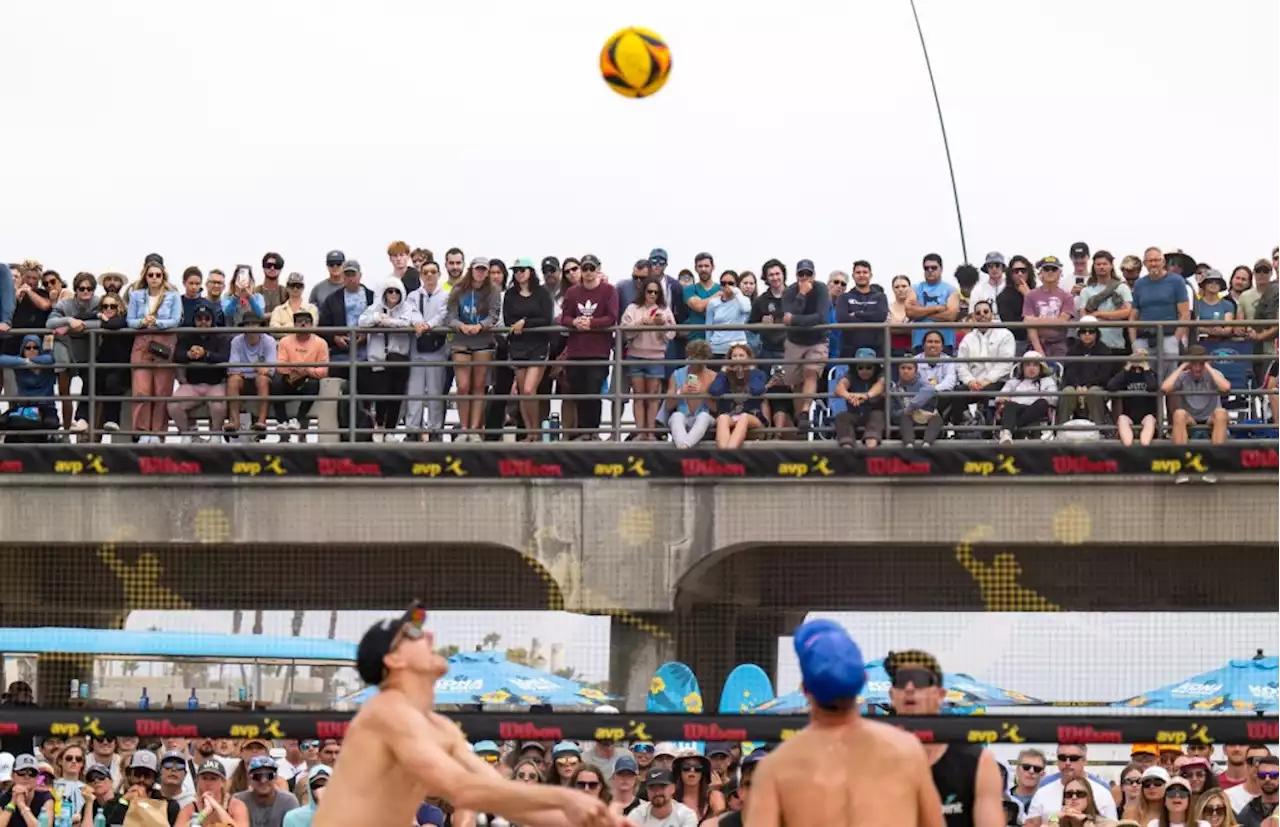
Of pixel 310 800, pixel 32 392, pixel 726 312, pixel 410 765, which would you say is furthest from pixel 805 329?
→ pixel 410 765

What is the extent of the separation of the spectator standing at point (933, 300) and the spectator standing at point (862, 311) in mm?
285

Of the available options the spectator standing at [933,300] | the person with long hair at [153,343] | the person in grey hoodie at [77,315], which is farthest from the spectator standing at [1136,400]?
the person in grey hoodie at [77,315]

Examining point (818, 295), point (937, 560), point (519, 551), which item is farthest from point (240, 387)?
point (937, 560)

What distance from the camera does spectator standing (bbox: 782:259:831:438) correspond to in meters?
18.0

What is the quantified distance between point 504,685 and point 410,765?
10186mm

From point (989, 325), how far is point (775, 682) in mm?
3585

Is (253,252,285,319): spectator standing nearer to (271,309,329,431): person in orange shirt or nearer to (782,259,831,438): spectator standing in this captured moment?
(271,309,329,431): person in orange shirt

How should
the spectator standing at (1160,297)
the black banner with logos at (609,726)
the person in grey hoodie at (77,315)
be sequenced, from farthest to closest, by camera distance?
the person in grey hoodie at (77,315) < the spectator standing at (1160,297) < the black banner with logos at (609,726)

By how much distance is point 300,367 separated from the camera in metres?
18.4

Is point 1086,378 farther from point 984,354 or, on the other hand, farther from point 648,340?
point 648,340

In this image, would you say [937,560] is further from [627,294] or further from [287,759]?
[287,759]

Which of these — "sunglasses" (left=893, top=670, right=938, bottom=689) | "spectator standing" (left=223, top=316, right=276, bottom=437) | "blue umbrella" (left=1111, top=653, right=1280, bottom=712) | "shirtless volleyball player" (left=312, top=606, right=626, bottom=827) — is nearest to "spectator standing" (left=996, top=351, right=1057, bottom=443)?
"blue umbrella" (left=1111, top=653, right=1280, bottom=712)

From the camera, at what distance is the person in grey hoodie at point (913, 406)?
17797 mm

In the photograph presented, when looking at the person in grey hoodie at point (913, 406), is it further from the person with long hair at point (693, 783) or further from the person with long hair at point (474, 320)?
the person with long hair at point (693, 783)
